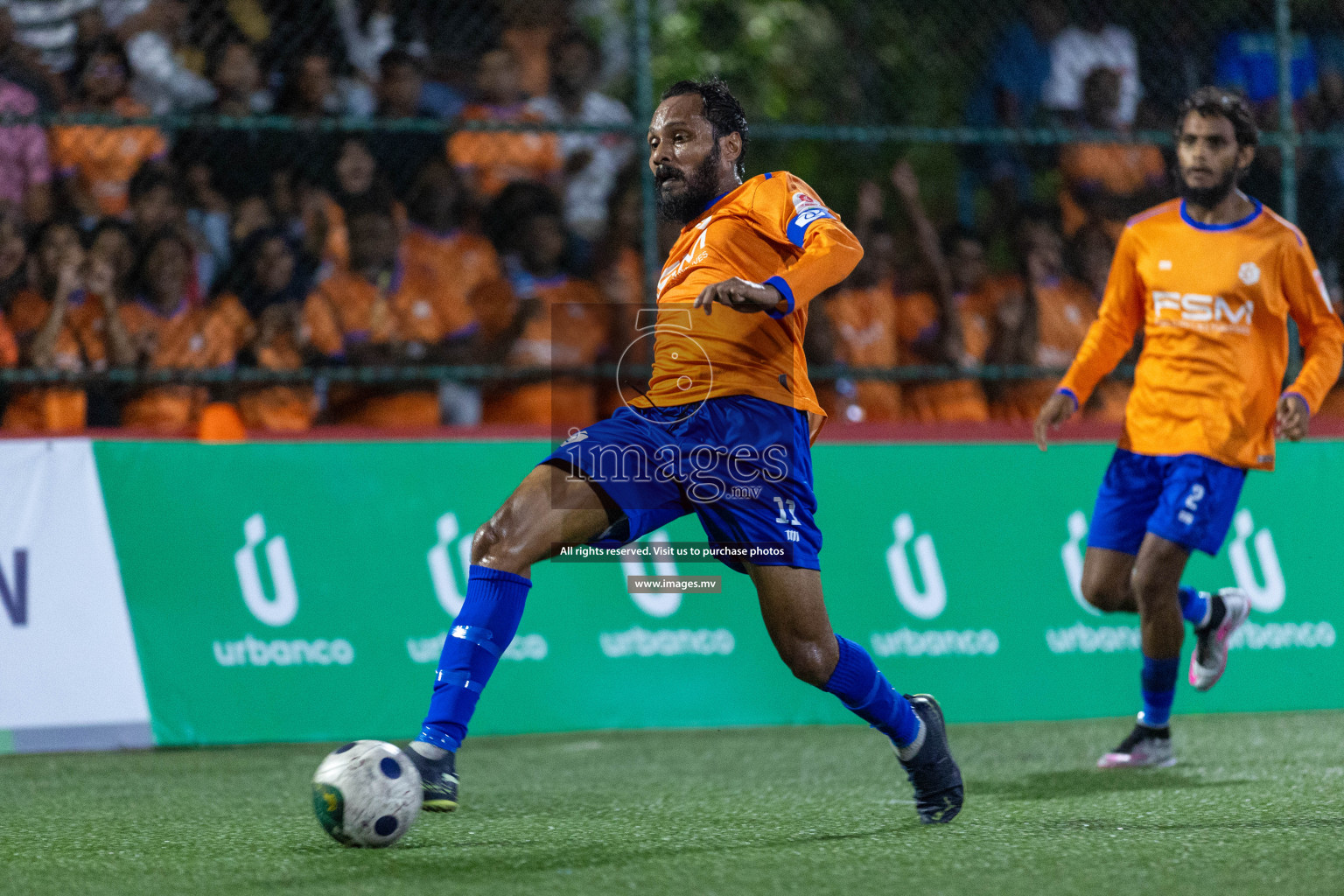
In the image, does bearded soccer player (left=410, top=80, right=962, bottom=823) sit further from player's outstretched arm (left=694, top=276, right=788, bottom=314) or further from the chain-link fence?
the chain-link fence

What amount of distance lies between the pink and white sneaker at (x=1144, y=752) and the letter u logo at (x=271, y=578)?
11.1 ft

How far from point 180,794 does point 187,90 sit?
3960 millimetres

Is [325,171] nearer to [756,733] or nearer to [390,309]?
[390,309]

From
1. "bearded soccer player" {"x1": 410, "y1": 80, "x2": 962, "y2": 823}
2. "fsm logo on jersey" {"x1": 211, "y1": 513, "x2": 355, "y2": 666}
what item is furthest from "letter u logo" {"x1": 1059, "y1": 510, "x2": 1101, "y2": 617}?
"fsm logo on jersey" {"x1": 211, "y1": 513, "x2": 355, "y2": 666}

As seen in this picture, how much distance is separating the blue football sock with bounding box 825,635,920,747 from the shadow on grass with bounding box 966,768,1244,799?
750 millimetres

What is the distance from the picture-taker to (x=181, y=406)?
7246 millimetres

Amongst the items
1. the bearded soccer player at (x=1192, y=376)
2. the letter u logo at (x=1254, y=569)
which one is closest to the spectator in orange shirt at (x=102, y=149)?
the bearded soccer player at (x=1192, y=376)

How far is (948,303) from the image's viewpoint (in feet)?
28.0

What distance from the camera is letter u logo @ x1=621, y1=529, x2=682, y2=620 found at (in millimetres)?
6879

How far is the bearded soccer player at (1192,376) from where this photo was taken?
5609 millimetres

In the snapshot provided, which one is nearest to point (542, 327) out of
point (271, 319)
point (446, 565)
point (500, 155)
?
point (500, 155)

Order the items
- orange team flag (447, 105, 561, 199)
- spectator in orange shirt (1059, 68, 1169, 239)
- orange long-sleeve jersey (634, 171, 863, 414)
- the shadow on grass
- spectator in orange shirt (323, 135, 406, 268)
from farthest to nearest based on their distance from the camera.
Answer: spectator in orange shirt (1059, 68, 1169, 239)
orange team flag (447, 105, 561, 199)
spectator in orange shirt (323, 135, 406, 268)
the shadow on grass
orange long-sleeve jersey (634, 171, 863, 414)

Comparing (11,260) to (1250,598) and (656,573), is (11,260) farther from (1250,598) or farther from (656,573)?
(1250,598)

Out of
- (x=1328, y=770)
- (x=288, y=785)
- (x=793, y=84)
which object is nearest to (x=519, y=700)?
(x=288, y=785)
